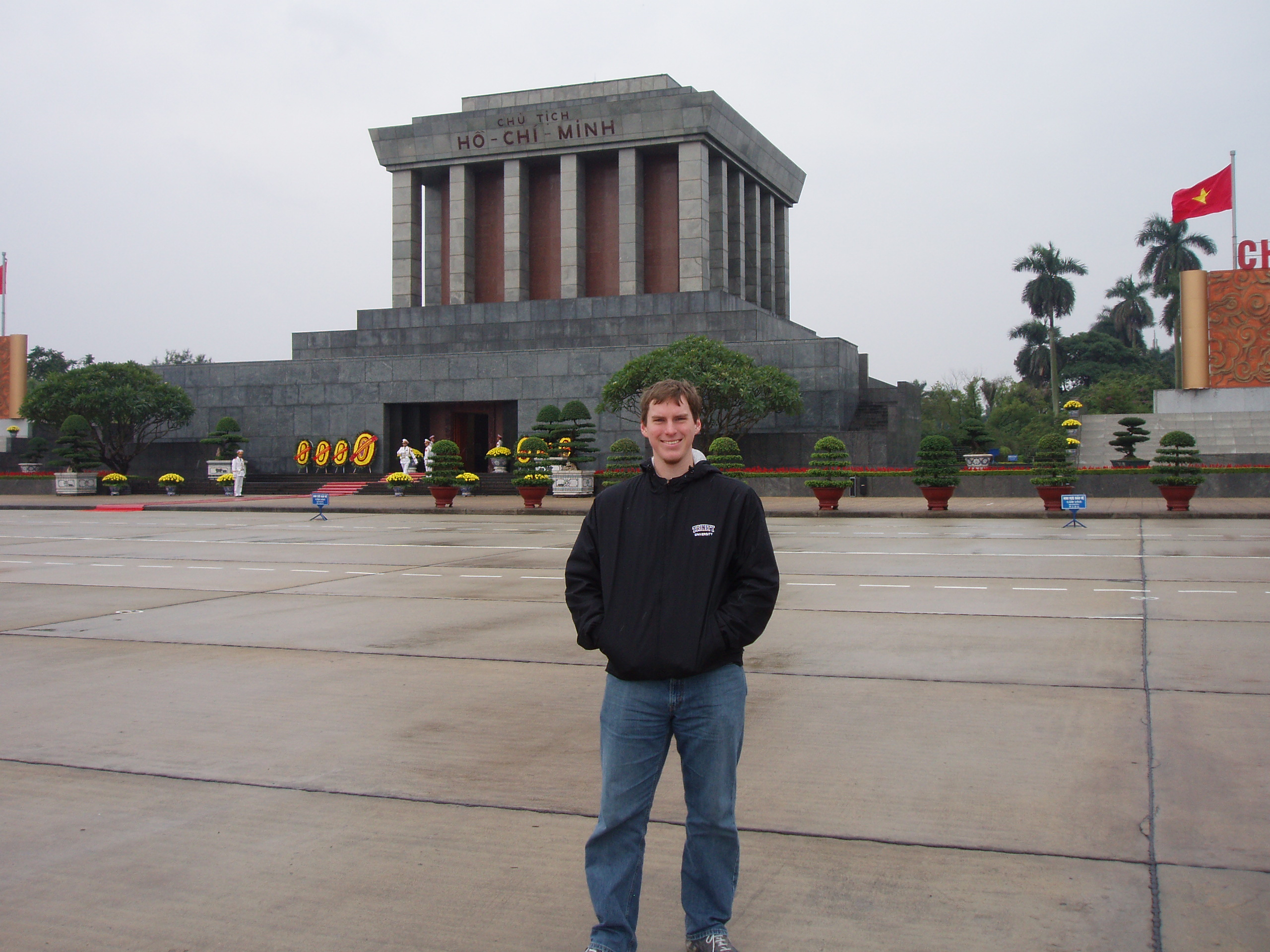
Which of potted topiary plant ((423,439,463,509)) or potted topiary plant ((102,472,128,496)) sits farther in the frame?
potted topiary plant ((102,472,128,496))

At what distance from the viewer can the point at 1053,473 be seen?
25594 millimetres

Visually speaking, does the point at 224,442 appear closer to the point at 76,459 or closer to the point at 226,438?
the point at 226,438

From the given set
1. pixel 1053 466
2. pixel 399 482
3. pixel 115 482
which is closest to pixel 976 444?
pixel 1053 466

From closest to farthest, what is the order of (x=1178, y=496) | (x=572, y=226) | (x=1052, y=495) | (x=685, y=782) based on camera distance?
1. (x=685, y=782)
2. (x=1178, y=496)
3. (x=1052, y=495)
4. (x=572, y=226)

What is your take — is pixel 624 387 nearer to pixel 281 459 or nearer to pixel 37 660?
pixel 281 459

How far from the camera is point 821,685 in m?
7.33

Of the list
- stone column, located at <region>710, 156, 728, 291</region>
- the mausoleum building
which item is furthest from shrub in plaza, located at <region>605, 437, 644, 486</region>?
stone column, located at <region>710, 156, 728, 291</region>

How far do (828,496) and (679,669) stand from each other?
23.9m

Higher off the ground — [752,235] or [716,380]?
[752,235]

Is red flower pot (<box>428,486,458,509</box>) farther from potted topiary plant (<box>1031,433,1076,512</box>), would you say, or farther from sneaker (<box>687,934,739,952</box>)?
sneaker (<box>687,934,739,952</box>)

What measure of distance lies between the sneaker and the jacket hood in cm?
139

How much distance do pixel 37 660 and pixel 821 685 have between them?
227 inches

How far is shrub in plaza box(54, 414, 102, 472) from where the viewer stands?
40.2 meters

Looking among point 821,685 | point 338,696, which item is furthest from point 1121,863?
point 338,696
